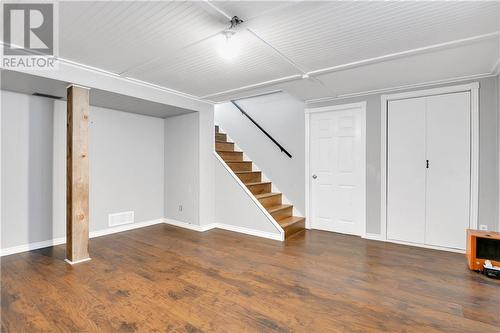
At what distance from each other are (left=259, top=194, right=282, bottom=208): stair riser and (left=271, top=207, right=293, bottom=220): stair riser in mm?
240

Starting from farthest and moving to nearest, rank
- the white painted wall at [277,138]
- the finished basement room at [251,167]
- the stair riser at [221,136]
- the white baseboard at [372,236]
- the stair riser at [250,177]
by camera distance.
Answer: the stair riser at [221,136] < the stair riser at [250,177] < the white painted wall at [277,138] < the white baseboard at [372,236] < the finished basement room at [251,167]

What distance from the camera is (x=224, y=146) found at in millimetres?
5461

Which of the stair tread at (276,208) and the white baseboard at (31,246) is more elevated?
the stair tread at (276,208)

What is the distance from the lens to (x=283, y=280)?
2645 mm

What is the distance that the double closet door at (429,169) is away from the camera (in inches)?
134

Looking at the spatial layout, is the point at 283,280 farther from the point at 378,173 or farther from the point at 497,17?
the point at 497,17

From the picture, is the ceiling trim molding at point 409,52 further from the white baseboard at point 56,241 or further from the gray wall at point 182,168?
the white baseboard at point 56,241

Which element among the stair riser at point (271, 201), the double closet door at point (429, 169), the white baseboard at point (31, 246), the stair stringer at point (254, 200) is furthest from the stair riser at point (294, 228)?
the white baseboard at point (31, 246)

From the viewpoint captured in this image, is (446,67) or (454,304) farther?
(446,67)

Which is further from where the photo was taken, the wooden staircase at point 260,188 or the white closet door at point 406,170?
the wooden staircase at point 260,188

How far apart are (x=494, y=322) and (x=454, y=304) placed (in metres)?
0.27

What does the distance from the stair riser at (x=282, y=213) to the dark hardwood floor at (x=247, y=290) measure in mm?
771

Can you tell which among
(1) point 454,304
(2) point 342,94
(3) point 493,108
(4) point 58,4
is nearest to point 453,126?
(3) point 493,108

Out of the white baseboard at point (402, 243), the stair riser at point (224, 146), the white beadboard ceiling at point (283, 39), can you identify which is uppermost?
the white beadboard ceiling at point (283, 39)
